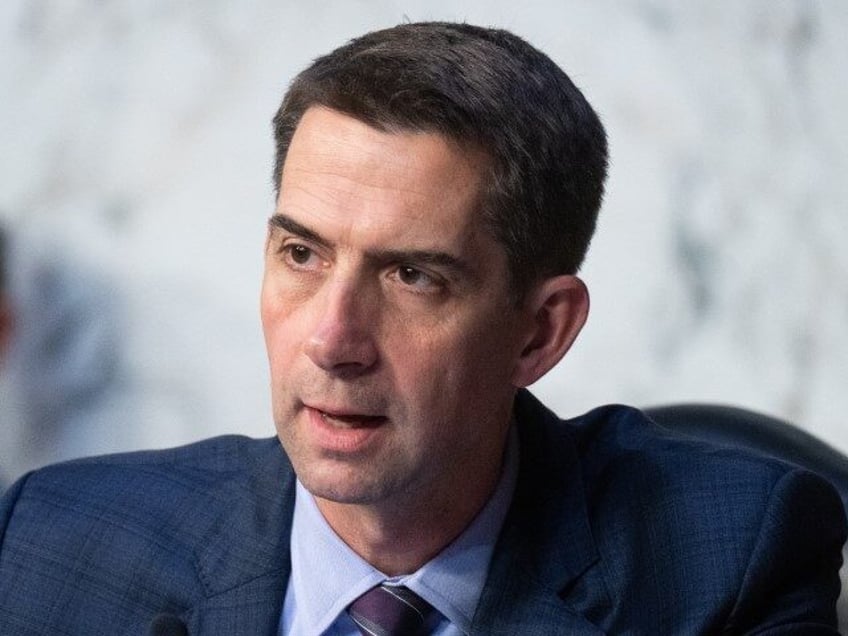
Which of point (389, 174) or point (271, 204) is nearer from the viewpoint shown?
point (389, 174)

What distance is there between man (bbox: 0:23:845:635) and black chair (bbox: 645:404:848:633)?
0.12 metres

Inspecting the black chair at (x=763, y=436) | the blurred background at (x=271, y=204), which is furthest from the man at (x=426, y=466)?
the blurred background at (x=271, y=204)

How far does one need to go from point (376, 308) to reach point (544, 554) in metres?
0.45

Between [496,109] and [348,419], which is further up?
[496,109]

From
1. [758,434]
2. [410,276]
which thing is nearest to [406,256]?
[410,276]

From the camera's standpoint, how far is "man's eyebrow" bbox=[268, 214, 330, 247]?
6.57 ft

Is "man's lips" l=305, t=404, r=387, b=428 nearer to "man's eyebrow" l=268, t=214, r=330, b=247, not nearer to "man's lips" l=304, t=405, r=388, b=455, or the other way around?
"man's lips" l=304, t=405, r=388, b=455

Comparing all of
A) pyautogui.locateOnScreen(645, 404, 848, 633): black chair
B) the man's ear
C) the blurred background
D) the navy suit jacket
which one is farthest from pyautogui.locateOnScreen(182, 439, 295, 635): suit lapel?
the blurred background

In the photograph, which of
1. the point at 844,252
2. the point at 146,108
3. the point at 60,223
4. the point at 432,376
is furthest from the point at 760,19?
the point at 432,376

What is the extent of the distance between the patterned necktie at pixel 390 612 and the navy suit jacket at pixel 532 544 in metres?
0.07

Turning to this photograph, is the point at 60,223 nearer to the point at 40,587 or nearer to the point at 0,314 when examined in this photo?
the point at 0,314

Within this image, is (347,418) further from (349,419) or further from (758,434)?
(758,434)

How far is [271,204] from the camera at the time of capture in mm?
3658

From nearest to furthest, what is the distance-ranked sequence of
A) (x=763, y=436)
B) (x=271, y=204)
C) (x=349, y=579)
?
(x=349, y=579) → (x=763, y=436) → (x=271, y=204)
